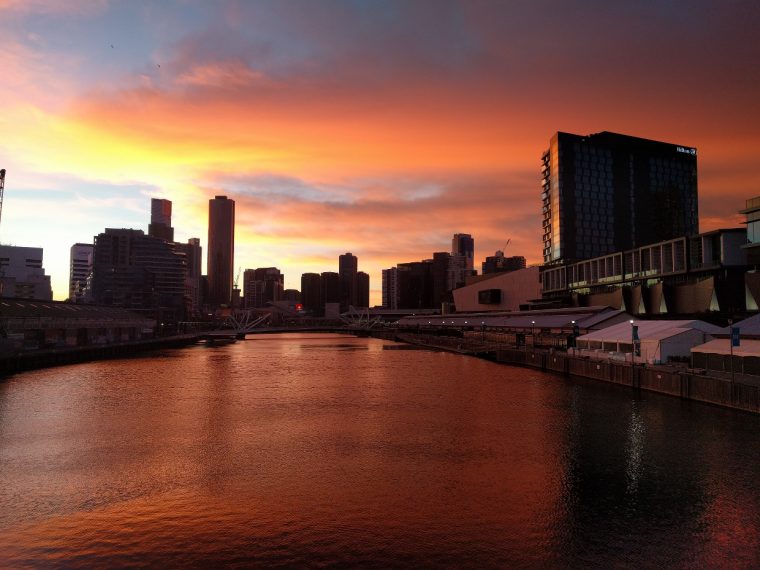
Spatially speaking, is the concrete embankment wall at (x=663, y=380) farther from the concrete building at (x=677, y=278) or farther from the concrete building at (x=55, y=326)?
the concrete building at (x=55, y=326)

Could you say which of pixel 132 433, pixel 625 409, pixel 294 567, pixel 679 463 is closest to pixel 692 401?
pixel 625 409

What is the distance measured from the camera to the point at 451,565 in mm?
19391

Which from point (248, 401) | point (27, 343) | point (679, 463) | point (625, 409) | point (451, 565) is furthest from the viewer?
point (27, 343)

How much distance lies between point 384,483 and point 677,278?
108268 millimetres

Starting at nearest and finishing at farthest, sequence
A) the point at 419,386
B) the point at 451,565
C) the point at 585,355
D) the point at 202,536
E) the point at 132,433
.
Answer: the point at 451,565 → the point at 202,536 → the point at 132,433 → the point at 419,386 → the point at 585,355

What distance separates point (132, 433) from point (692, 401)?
163 feet

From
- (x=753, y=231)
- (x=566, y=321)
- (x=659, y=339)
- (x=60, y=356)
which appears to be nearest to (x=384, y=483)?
(x=659, y=339)

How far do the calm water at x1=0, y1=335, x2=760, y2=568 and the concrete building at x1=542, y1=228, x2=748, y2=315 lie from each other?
53.3 m

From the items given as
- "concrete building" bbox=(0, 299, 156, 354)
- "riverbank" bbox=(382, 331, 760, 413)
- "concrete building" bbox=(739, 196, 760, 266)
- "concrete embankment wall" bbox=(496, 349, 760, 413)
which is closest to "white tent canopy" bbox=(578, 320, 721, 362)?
"riverbank" bbox=(382, 331, 760, 413)

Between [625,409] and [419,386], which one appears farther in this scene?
[419,386]

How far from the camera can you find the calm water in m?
20.8

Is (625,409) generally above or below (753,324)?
below

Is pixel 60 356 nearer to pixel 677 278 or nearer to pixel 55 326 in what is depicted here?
pixel 55 326

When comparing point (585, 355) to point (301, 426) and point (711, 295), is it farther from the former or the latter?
point (301, 426)
